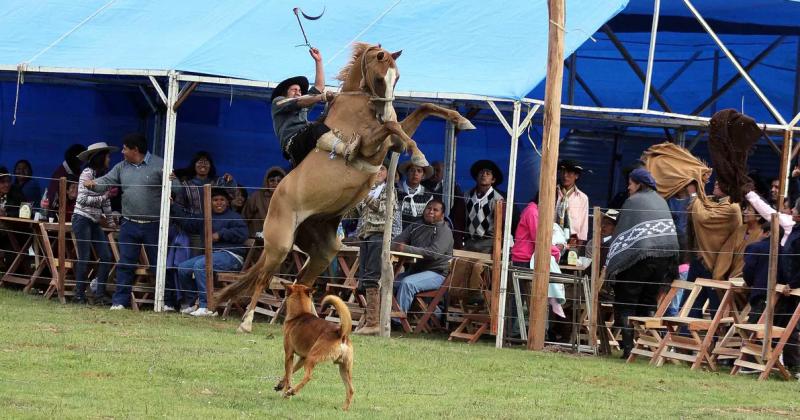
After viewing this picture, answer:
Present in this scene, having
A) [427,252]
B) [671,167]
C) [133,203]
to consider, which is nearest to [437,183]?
[427,252]

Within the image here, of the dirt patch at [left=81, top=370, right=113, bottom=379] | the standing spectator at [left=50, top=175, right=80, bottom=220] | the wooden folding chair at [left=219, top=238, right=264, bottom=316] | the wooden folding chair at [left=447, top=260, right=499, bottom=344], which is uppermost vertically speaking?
the standing spectator at [left=50, top=175, right=80, bottom=220]

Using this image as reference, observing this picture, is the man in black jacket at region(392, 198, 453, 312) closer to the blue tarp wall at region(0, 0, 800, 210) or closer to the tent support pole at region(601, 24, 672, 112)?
the tent support pole at region(601, 24, 672, 112)

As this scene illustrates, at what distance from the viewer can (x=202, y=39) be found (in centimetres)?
1351

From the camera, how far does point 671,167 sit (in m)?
12.5

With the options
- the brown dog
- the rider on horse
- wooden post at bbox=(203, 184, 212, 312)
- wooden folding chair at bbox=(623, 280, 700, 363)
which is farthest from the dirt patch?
wooden folding chair at bbox=(623, 280, 700, 363)

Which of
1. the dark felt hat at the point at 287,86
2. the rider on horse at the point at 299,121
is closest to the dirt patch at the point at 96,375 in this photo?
the rider on horse at the point at 299,121

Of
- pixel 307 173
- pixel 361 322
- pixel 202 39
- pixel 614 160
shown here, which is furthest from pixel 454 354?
pixel 614 160

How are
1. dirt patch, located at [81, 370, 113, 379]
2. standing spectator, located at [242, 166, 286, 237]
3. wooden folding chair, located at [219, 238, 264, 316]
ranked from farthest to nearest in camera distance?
standing spectator, located at [242, 166, 286, 237] < wooden folding chair, located at [219, 238, 264, 316] < dirt patch, located at [81, 370, 113, 379]

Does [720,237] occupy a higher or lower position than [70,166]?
lower

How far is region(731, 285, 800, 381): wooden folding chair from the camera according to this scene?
34.4ft

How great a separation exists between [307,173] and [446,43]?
4.39 metres

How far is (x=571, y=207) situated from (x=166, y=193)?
408 cm

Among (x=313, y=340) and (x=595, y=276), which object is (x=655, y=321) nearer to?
(x=595, y=276)

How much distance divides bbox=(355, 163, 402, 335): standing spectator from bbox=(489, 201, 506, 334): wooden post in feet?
3.28
